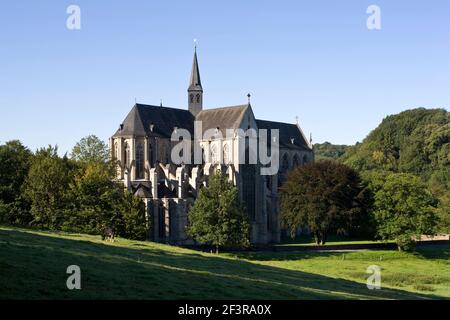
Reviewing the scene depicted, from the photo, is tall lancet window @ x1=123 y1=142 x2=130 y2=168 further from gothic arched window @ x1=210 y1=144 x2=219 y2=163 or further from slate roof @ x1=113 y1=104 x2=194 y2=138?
gothic arched window @ x1=210 y1=144 x2=219 y2=163

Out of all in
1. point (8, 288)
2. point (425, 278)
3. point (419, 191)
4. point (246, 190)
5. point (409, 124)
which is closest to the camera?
point (8, 288)

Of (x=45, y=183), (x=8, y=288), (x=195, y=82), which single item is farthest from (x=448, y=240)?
(x=8, y=288)

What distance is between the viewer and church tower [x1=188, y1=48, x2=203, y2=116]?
306 feet

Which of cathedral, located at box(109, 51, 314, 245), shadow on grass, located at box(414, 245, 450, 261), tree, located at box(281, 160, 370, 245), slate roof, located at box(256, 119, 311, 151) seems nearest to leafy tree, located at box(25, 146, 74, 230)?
cathedral, located at box(109, 51, 314, 245)

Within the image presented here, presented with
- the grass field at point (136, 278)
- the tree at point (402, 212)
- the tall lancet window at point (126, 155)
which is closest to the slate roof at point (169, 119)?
the tall lancet window at point (126, 155)

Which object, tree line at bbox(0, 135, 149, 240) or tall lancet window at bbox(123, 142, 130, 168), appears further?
tall lancet window at bbox(123, 142, 130, 168)

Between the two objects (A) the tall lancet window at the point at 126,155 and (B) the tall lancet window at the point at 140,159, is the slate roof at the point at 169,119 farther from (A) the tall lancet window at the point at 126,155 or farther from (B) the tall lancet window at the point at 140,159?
(B) the tall lancet window at the point at 140,159

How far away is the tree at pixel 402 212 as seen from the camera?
232ft

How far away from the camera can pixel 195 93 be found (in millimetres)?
94500

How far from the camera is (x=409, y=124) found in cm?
14700

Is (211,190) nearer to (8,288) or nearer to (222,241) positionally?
(222,241)

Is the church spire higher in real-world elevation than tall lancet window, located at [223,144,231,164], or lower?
higher

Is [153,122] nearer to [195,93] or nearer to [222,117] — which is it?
[222,117]
